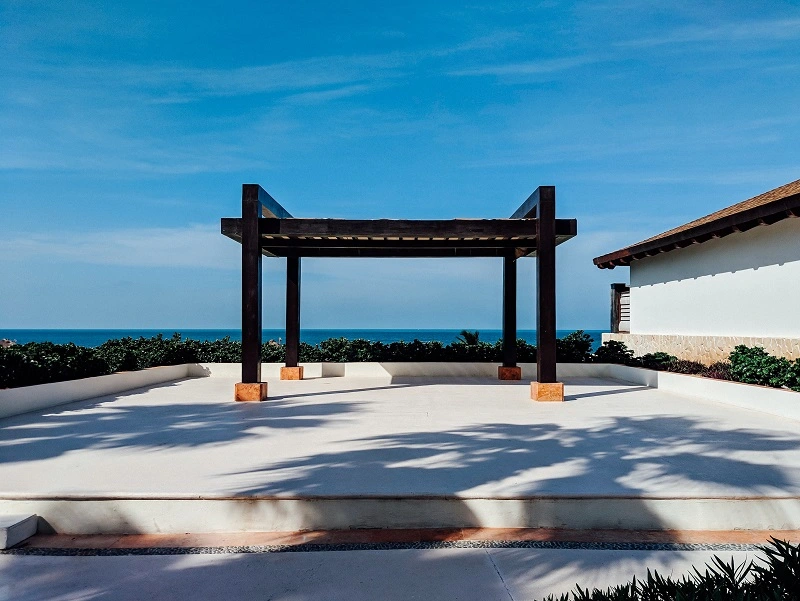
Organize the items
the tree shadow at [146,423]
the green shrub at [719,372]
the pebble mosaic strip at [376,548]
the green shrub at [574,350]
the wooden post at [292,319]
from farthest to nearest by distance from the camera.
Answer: the green shrub at [574,350] → the wooden post at [292,319] → the green shrub at [719,372] → the tree shadow at [146,423] → the pebble mosaic strip at [376,548]

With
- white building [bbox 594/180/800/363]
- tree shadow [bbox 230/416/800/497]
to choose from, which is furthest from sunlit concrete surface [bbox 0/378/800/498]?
white building [bbox 594/180/800/363]

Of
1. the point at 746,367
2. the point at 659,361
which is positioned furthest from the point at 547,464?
the point at 659,361

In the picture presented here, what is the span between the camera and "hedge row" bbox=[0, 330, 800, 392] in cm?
873

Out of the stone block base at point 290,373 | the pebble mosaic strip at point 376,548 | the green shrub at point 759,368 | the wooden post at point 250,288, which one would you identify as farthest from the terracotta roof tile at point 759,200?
the stone block base at point 290,373

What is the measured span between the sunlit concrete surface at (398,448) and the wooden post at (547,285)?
388 millimetres

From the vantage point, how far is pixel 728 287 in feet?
38.9

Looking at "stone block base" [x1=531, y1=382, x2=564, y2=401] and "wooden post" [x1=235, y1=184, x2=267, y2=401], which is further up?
"wooden post" [x1=235, y1=184, x2=267, y2=401]

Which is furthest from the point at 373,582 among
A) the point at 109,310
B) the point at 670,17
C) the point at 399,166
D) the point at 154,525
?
the point at 109,310

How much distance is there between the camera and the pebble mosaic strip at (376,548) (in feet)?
11.9

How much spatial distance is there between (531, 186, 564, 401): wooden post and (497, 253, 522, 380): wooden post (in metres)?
3.33

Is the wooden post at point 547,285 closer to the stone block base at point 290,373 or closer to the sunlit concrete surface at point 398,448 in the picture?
the sunlit concrete surface at point 398,448

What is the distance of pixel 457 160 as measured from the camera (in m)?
23.0

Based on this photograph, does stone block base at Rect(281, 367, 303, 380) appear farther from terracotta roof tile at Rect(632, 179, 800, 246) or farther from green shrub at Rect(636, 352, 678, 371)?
terracotta roof tile at Rect(632, 179, 800, 246)

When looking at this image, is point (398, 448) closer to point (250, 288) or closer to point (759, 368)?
point (250, 288)
